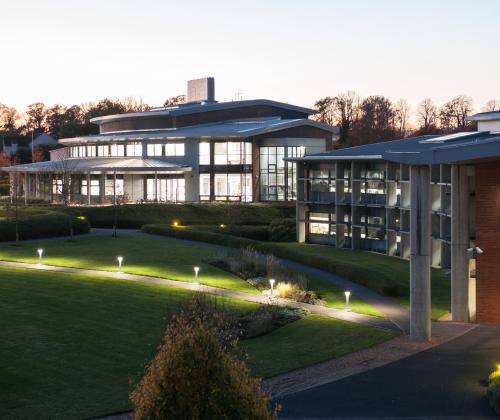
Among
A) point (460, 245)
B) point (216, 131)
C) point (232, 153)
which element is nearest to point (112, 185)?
point (216, 131)

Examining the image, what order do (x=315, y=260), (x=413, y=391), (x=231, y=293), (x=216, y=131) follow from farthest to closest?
(x=216, y=131), (x=315, y=260), (x=231, y=293), (x=413, y=391)

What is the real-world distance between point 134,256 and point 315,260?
10.9 meters

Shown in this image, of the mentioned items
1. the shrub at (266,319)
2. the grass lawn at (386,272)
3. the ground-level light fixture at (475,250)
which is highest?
the ground-level light fixture at (475,250)

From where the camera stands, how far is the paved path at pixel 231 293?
2988 cm

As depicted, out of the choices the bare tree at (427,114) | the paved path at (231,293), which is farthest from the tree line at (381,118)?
the paved path at (231,293)

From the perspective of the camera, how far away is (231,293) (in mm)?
35844

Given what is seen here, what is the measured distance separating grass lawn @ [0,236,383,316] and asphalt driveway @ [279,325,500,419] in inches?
295

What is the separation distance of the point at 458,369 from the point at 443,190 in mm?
17356

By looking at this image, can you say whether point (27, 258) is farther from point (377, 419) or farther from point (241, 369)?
point (241, 369)

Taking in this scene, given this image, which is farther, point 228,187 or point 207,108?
point 207,108

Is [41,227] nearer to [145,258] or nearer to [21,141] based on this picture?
[145,258]

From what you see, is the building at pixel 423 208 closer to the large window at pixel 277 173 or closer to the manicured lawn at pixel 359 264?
the manicured lawn at pixel 359 264

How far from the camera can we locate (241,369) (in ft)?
42.4

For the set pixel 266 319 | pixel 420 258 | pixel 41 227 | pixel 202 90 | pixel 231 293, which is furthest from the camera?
pixel 202 90
